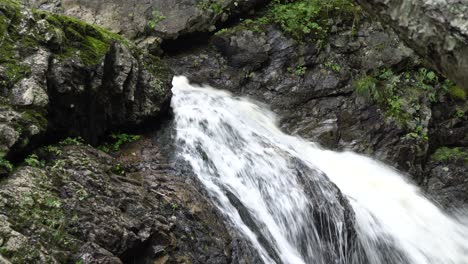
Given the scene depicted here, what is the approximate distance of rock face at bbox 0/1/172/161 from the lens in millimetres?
4730

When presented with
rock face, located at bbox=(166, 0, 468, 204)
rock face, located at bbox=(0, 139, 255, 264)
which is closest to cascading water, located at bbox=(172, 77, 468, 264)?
rock face, located at bbox=(0, 139, 255, 264)

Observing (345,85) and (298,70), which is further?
(298,70)

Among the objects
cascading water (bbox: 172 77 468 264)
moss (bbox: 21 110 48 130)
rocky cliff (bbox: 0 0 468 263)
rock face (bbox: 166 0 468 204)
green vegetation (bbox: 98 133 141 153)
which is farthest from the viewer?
rock face (bbox: 166 0 468 204)

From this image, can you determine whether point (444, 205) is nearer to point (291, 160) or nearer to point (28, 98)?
point (291, 160)

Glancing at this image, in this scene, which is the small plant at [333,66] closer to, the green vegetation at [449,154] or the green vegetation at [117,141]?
the green vegetation at [449,154]

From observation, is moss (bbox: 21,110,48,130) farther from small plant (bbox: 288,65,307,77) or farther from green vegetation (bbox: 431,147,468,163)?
green vegetation (bbox: 431,147,468,163)

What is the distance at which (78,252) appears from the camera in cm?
371

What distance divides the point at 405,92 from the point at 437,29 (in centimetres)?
883

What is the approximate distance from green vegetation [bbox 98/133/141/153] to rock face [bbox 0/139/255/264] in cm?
69

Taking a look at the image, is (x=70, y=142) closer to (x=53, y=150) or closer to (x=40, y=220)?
(x=53, y=150)

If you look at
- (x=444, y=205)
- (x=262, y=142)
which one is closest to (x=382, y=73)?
(x=444, y=205)

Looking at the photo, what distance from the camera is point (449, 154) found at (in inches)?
387

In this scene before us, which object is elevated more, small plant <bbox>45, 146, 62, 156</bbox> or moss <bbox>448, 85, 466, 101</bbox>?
moss <bbox>448, 85, 466, 101</bbox>

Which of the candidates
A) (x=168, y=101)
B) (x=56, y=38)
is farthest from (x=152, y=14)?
(x=56, y=38)
